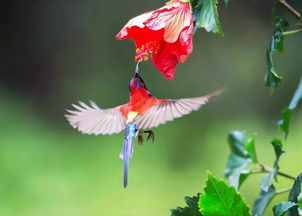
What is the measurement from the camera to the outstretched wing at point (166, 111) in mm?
857

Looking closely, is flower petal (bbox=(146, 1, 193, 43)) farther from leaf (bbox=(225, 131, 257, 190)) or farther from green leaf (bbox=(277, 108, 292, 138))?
leaf (bbox=(225, 131, 257, 190))

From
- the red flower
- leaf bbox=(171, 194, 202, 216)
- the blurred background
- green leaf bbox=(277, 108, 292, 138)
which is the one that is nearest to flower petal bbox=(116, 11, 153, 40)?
the red flower

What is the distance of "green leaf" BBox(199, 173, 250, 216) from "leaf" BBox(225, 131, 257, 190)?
0.59m

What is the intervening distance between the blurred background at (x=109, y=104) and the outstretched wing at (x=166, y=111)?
1948mm

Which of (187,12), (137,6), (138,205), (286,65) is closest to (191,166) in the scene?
(138,205)

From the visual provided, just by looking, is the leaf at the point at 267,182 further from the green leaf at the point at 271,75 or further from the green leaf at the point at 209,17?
the green leaf at the point at 209,17

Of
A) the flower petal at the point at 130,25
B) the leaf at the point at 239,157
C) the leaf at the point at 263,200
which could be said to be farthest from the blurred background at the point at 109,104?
the flower petal at the point at 130,25

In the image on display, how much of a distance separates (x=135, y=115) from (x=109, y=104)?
9.23 feet

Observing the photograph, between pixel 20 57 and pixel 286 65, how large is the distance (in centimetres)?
197

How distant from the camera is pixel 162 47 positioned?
0.86 m

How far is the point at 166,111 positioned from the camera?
2.90 ft

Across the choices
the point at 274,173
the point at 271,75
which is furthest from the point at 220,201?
the point at 274,173

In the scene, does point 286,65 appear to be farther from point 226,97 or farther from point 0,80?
point 0,80

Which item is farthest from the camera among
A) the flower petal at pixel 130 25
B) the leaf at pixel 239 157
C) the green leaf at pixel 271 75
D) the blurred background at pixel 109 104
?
the blurred background at pixel 109 104
